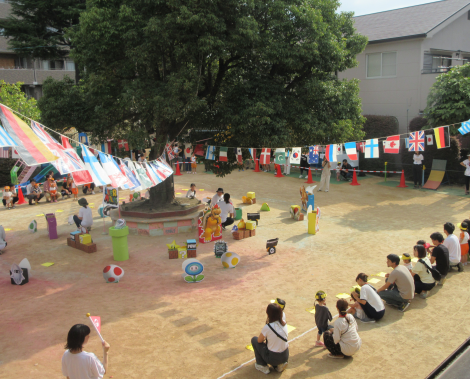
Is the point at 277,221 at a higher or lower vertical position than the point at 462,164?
lower

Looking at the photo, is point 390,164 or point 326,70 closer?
point 326,70

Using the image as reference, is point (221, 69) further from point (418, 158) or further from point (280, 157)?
point (418, 158)

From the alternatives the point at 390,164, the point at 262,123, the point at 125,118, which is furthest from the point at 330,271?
the point at 390,164

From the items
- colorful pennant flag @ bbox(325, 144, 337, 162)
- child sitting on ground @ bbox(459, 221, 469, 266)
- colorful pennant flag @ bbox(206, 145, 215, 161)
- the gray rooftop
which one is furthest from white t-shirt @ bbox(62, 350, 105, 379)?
the gray rooftop

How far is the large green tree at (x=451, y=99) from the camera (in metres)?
16.7

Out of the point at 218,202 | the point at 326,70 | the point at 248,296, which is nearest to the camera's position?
the point at 248,296

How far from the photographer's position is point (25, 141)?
21.1 feet

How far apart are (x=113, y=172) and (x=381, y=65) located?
67.5 ft

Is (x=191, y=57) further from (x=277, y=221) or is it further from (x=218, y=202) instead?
(x=277, y=221)

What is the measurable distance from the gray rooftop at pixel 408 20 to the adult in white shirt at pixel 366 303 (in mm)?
19283

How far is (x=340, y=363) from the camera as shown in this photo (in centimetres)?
636

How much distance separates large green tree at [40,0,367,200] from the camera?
11.8 m

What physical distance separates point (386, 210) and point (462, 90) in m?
6.00

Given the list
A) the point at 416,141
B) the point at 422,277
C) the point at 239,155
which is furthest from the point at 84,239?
the point at 416,141
